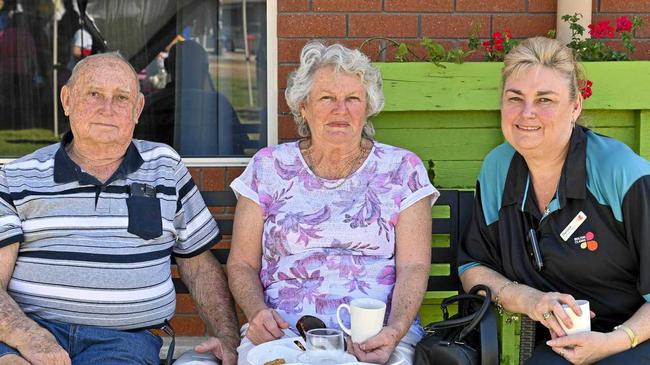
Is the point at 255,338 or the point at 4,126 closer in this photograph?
the point at 255,338

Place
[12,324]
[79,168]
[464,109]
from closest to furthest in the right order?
1. [12,324]
2. [79,168]
3. [464,109]

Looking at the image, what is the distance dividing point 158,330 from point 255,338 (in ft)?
1.36

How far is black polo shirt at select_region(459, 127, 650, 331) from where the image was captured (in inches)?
107

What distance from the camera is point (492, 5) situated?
3932 mm

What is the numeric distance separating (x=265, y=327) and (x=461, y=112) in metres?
1.24

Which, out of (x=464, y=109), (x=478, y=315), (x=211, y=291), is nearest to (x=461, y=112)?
(x=464, y=109)

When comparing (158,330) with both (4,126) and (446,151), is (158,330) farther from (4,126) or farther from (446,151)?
(4,126)

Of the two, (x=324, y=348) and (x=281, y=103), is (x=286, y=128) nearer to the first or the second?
(x=281, y=103)

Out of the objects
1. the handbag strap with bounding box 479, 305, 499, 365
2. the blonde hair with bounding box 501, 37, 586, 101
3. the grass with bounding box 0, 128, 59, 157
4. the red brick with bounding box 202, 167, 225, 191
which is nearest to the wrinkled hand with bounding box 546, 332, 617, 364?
the handbag strap with bounding box 479, 305, 499, 365

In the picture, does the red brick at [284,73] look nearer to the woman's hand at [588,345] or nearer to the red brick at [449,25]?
the red brick at [449,25]

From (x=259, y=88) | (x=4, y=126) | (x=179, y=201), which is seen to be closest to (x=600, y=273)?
(x=179, y=201)

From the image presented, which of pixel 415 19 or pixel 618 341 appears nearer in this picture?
pixel 618 341

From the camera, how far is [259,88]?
13.7 ft

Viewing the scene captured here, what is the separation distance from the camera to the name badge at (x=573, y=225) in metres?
2.81
